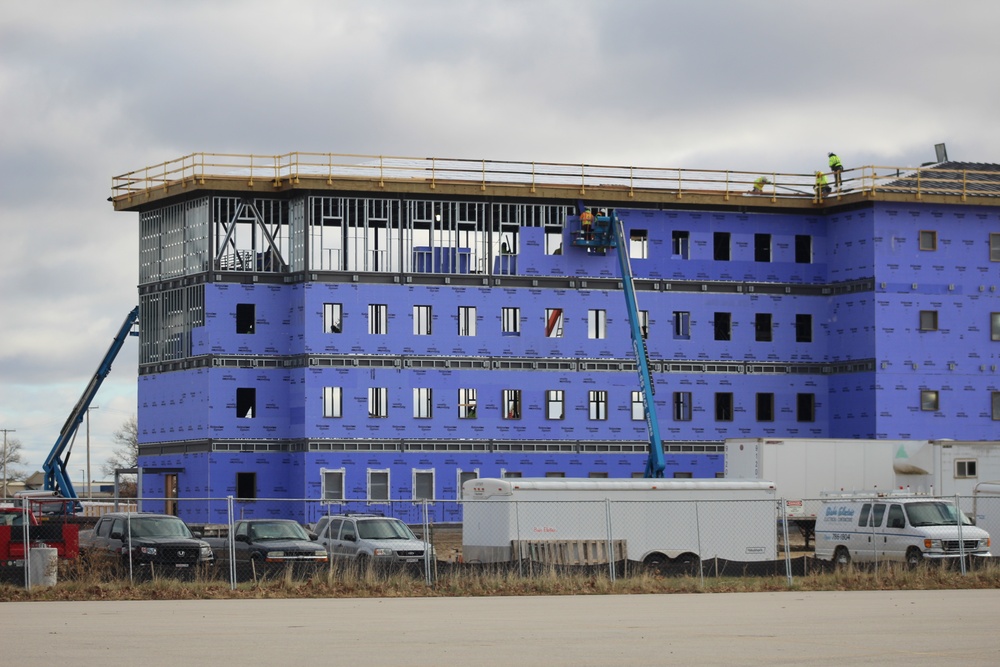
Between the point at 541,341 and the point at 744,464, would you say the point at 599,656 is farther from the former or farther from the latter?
the point at 541,341

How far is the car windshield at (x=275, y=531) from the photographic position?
41.2 m

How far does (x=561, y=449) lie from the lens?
219 ft

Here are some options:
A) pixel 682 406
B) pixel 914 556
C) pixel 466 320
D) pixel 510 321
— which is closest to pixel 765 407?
pixel 682 406

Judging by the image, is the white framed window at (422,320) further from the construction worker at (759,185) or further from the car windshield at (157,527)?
the car windshield at (157,527)

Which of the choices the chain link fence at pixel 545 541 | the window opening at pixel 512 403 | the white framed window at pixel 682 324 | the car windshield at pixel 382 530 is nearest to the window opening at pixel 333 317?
the window opening at pixel 512 403

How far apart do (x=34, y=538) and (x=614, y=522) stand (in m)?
15.0

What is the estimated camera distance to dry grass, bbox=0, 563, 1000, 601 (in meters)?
30.7

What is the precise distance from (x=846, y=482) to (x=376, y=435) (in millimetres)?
18657

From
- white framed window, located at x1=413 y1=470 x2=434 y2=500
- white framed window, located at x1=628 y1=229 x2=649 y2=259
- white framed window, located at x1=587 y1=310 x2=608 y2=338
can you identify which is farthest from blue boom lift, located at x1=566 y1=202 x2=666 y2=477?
white framed window, located at x1=413 y1=470 x2=434 y2=500

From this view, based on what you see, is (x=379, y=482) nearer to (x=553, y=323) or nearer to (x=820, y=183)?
(x=553, y=323)

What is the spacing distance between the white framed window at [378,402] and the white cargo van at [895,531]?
24.6 meters

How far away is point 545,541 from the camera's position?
1650 inches

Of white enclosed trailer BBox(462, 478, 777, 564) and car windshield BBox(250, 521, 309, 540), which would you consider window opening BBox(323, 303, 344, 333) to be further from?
car windshield BBox(250, 521, 309, 540)

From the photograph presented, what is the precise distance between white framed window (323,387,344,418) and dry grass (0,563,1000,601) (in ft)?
94.6
